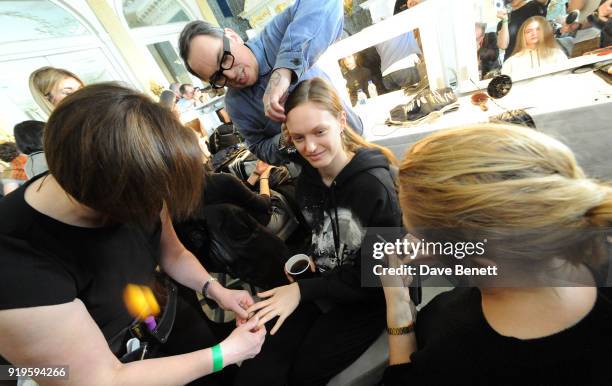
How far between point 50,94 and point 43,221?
1.23 m

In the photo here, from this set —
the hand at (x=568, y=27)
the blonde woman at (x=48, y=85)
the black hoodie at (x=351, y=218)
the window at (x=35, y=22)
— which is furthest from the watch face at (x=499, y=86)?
the window at (x=35, y=22)

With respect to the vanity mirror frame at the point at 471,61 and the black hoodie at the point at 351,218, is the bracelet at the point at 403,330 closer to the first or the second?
the black hoodie at the point at 351,218

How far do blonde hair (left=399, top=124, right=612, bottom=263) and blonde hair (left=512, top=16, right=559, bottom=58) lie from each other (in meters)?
A: 1.26

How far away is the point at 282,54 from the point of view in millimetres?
1041

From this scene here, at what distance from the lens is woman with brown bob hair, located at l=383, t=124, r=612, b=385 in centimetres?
45

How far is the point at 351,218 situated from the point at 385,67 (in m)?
1.18

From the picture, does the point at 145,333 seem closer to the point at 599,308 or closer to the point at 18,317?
the point at 18,317

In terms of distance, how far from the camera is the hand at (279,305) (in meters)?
1.03

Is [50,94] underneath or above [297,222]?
above

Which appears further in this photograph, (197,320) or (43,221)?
(197,320)

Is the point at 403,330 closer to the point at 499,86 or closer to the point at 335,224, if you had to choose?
the point at 335,224

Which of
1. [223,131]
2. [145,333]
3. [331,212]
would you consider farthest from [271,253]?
[223,131]

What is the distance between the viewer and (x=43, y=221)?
2.07 feet

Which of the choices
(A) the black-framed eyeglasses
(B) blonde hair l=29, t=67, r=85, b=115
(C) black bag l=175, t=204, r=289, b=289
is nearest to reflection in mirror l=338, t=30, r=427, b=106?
(A) the black-framed eyeglasses
